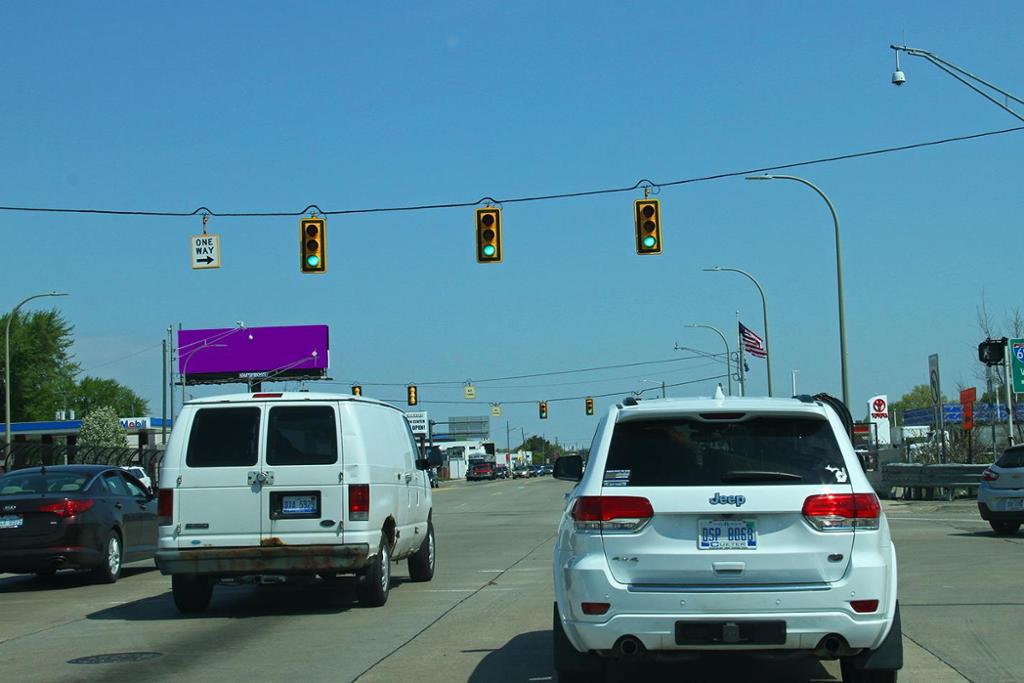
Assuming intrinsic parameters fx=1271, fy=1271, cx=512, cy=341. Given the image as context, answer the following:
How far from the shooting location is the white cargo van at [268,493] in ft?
41.3

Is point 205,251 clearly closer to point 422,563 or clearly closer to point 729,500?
point 422,563

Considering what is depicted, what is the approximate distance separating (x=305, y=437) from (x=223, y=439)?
828 mm

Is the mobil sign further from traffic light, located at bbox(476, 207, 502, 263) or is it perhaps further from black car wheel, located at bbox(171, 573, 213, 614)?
black car wheel, located at bbox(171, 573, 213, 614)

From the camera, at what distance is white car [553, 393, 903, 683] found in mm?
6855

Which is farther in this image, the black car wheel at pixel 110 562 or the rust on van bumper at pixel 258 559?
the black car wheel at pixel 110 562

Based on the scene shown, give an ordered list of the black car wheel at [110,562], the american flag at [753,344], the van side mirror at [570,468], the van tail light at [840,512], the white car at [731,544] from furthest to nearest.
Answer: the american flag at [753,344] → the black car wheel at [110,562] → the van side mirror at [570,468] → the van tail light at [840,512] → the white car at [731,544]

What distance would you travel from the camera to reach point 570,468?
29.6 feet

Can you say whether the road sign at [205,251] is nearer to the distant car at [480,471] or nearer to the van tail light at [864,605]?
the van tail light at [864,605]

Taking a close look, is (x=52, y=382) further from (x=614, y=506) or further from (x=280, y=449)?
(x=614, y=506)

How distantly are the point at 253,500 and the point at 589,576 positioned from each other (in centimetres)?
647

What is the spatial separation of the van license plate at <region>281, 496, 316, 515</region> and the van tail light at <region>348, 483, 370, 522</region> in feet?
1.21

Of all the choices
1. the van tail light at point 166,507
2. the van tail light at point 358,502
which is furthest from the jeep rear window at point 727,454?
the van tail light at point 166,507

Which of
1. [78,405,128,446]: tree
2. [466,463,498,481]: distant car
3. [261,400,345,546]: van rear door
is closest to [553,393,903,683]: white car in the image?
[261,400,345,546]: van rear door

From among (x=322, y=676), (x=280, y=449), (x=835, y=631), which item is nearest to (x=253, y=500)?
(x=280, y=449)
